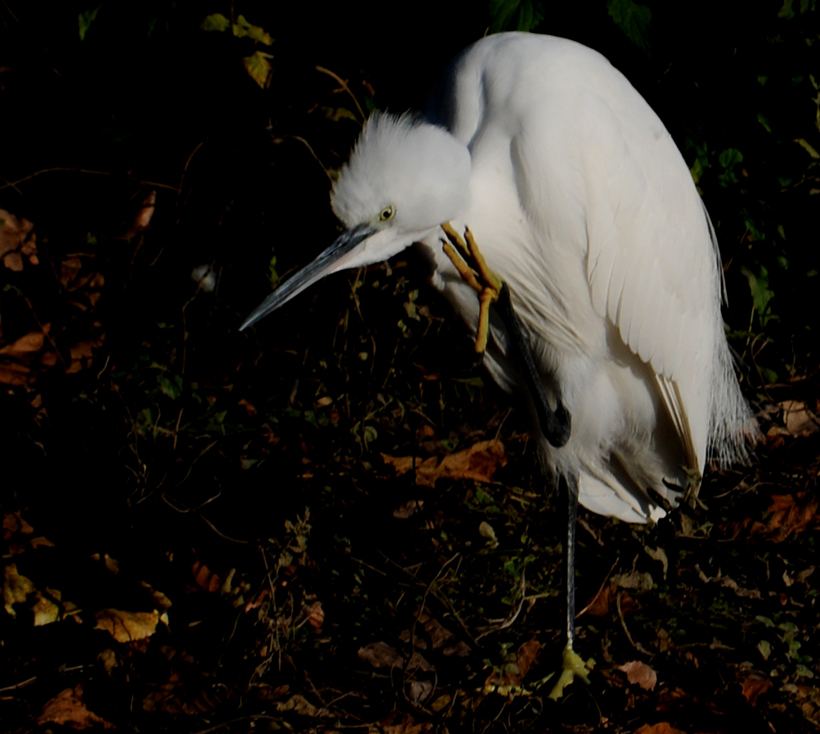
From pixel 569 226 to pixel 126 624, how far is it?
132 cm

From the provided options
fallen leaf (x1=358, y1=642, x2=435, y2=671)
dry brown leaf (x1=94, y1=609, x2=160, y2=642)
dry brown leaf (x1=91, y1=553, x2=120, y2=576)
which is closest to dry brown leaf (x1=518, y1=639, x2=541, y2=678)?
fallen leaf (x1=358, y1=642, x2=435, y2=671)

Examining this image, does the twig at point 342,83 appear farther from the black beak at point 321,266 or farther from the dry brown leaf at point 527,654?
the dry brown leaf at point 527,654

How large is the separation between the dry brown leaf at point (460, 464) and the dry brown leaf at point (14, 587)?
3.21 ft

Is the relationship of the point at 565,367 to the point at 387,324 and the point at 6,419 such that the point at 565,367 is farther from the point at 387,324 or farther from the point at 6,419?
the point at 6,419

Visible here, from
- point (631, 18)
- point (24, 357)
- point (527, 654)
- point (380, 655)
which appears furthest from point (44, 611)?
point (631, 18)

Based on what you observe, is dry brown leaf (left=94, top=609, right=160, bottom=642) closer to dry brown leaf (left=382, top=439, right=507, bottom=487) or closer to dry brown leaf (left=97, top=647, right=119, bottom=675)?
dry brown leaf (left=97, top=647, right=119, bottom=675)

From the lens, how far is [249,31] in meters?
2.15

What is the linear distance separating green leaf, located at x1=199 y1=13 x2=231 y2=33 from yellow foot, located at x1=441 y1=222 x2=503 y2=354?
0.92 m

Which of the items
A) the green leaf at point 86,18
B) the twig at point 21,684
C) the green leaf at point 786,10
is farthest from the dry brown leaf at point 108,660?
the green leaf at point 786,10

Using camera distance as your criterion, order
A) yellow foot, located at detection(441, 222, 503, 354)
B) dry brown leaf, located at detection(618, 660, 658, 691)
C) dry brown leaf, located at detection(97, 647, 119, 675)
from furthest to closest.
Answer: dry brown leaf, located at detection(618, 660, 658, 691)
dry brown leaf, located at detection(97, 647, 119, 675)
yellow foot, located at detection(441, 222, 503, 354)

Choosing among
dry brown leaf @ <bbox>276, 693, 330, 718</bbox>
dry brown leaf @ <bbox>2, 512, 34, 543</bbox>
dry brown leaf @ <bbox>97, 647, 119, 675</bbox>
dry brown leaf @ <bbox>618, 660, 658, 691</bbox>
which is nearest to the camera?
dry brown leaf @ <bbox>276, 693, 330, 718</bbox>

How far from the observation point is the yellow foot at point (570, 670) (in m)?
1.92

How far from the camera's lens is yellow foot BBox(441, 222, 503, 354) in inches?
61.6

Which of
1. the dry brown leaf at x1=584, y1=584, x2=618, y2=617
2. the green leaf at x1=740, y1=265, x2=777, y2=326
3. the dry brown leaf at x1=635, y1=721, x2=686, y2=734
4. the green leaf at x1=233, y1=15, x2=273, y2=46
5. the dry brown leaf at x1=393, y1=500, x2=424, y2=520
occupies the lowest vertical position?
the dry brown leaf at x1=584, y1=584, x2=618, y2=617
